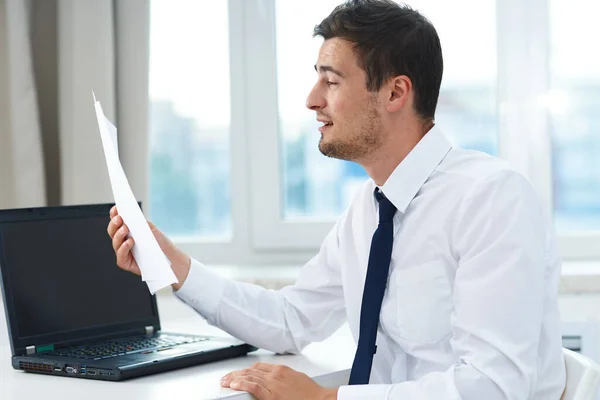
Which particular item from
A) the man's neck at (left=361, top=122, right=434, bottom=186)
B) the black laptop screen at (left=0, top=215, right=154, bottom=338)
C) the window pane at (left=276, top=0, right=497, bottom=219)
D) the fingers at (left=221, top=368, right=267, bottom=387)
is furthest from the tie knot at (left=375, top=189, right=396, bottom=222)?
the window pane at (left=276, top=0, right=497, bottom=219)

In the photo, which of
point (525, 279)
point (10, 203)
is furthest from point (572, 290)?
point (10, 203)

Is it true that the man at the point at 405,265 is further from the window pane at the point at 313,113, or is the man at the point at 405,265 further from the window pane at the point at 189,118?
the window pane at the point at 189,118

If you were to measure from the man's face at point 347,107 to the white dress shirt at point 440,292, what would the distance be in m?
0.09

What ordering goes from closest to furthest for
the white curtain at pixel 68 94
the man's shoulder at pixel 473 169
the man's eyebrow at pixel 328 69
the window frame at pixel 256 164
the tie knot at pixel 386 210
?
the man's shoulder at pixel 473 169
the tie knot at pixel 386 210
the man's eyebrow at pixel 328 69
the white curtain at pixel 68 94
the window frame at pixel 256 164

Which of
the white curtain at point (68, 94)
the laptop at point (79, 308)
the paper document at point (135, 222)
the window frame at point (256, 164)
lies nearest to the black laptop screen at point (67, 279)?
the laptop at point (79, 308)

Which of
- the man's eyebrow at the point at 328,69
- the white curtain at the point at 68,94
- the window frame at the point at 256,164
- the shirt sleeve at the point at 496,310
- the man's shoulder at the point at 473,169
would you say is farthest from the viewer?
the window frame at the point at 256,164

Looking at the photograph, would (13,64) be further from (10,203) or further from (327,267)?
(327,267)

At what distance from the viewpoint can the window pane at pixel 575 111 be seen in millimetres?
2303

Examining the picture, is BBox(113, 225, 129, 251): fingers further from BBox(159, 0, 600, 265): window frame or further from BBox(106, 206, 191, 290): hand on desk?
BBox(159, 0, 600, 265): window frame

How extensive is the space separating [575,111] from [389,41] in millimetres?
1073

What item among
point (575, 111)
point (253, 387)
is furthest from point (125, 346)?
point (575, 111)

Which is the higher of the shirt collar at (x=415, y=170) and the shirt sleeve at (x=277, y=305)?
the shirt collar at (x=415, y=170)

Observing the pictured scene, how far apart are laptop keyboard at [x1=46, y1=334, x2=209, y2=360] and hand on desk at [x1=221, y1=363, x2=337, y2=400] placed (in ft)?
0.73

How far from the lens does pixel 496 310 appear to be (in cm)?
114
